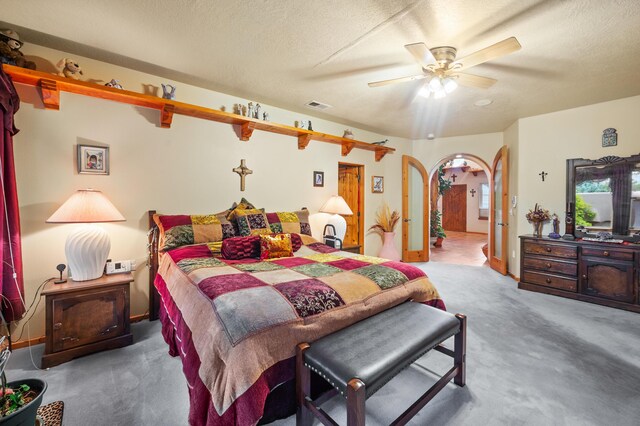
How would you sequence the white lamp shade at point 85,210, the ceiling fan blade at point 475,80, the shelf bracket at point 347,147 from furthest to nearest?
1. the shelf bracket at point 347,147
2. the ceiling fan blade at point 475,80
3. the white lamp shade at point 85,210

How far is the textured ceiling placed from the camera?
1.93 m

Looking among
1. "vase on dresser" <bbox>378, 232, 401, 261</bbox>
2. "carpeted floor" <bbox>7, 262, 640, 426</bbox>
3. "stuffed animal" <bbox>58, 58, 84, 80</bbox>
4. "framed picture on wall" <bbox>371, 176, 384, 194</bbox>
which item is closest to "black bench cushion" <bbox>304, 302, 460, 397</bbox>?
"carpeted floor" <bbox>7, 262, 640, 426</bbox>

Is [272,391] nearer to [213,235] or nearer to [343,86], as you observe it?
[213,235]

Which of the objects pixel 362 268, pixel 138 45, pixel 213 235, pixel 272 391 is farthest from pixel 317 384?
pixel 138 45

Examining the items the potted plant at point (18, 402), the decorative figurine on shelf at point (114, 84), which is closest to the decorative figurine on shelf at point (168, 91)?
the decorative figurine on shelf at point (114, 84)

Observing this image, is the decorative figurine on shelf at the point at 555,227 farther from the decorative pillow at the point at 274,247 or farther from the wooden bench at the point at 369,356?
the decorative pillow at the point at 274,247

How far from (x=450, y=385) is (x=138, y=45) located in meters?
3.64

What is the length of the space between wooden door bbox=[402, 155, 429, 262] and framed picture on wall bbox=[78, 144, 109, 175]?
4845mm

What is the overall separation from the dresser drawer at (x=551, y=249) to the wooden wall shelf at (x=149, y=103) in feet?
10.5

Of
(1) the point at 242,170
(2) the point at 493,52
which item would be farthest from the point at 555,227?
(1) the point at 242,170

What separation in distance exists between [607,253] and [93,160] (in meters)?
5.76

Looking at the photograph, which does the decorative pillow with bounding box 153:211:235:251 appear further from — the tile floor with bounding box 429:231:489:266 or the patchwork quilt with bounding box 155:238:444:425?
the tile floor with bounding box 429:231:489:266

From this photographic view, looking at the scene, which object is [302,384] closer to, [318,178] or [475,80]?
[475,80]

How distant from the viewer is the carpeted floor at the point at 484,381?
5.30ft
